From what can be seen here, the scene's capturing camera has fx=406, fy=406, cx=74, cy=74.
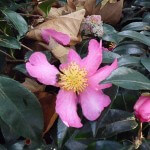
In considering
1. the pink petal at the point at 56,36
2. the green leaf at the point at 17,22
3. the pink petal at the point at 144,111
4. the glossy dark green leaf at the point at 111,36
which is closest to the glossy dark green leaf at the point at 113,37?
the glossy dark green leaf at the point at 111,36

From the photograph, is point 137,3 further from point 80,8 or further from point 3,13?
point 3,13

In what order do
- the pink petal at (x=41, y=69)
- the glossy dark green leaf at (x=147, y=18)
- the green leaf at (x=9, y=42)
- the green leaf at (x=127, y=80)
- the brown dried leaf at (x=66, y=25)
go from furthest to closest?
the glossy dark green leaf at (x=147, y=18) < the brown dried leaf at (x=66, y=25) < the green leaf at (x=9, y=42) < the pink petal at (x=41, y=69) < the green leaf at (x=127, y=80)

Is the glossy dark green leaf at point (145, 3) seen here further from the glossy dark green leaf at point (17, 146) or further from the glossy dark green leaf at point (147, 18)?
the glossy dark green leaf at point (17, 146)

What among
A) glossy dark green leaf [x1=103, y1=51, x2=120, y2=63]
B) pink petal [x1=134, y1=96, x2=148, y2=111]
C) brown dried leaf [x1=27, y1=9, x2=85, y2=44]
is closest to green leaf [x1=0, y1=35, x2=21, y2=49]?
brown dried leaf [x1=27, y1=9, x2=85, y2=44]

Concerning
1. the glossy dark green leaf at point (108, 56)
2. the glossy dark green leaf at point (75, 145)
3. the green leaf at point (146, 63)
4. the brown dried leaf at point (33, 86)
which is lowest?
the glossy dark green leaf at point (75, 145)

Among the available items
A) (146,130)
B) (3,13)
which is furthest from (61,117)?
(3,13)
